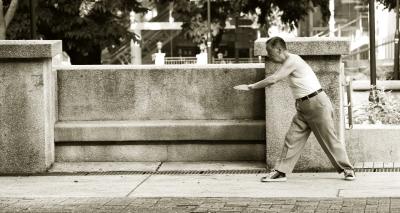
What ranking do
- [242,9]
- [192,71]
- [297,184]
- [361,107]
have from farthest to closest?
1. [242,9]
2. [361,107]
3. [192,71]
4. [297,184]

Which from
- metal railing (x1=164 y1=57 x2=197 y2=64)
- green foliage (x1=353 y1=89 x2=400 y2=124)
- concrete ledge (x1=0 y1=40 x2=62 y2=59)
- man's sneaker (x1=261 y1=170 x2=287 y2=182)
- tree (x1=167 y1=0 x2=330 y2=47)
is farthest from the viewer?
A: metal railing (x1=164 y1=57 x2=197 y2=64)

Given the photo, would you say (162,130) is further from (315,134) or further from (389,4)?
(389,4)

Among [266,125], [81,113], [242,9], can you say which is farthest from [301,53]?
[242,9]

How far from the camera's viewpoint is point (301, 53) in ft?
37.4

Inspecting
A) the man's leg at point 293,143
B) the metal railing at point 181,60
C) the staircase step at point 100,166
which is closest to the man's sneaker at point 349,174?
the man's leg at point 293,143

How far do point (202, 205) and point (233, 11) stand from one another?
81.3 ft

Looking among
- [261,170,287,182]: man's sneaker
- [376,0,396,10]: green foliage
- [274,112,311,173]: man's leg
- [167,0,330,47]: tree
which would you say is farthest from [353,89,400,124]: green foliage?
[376,0,396,10]: green foliage

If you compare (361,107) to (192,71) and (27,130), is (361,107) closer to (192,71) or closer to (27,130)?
(192,71)

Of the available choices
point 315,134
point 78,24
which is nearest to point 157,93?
point 315,134

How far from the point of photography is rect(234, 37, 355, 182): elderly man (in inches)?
412

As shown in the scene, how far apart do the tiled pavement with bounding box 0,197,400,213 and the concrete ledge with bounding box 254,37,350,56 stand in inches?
92.9

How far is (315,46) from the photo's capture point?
11.4 m

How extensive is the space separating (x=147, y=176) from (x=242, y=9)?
67.2ft

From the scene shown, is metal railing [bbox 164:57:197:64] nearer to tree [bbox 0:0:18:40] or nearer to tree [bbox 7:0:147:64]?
tree [bbox 7:0:147:64]
